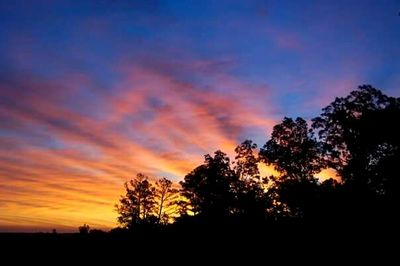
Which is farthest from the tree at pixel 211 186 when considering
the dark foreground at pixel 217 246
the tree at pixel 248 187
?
the dark foreground at pixel 217 246

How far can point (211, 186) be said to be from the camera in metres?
73.1

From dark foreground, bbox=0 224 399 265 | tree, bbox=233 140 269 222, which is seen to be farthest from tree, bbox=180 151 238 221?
dark foreground, bbox=0 224 399 265

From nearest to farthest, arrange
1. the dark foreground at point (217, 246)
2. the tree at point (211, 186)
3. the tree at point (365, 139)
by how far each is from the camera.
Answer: the dark foreground at point (217, 246), the tree at point (365, 139), the tree at point (211, 186)

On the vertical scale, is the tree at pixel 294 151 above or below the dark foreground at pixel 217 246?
above

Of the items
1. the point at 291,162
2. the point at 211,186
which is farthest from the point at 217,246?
the point at 211,186

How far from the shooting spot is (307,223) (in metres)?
39.3

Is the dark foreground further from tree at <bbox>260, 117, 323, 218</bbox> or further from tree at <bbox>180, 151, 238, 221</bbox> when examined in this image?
tree at <bbox>180, 151, 238, 221</bbox>

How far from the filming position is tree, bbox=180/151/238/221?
228 ft

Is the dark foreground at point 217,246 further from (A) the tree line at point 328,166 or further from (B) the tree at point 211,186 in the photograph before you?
(B) the tree at point 211,186

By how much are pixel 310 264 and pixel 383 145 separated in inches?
1022

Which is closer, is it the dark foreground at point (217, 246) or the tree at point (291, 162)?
the dark foreground at point (217, 246)

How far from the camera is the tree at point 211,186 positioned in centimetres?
6956

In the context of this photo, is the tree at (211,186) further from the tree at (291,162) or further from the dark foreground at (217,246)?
the dark foreground at (217,246)

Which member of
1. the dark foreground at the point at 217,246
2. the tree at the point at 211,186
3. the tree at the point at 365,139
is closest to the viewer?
the dark foreground at the point at 217,246
